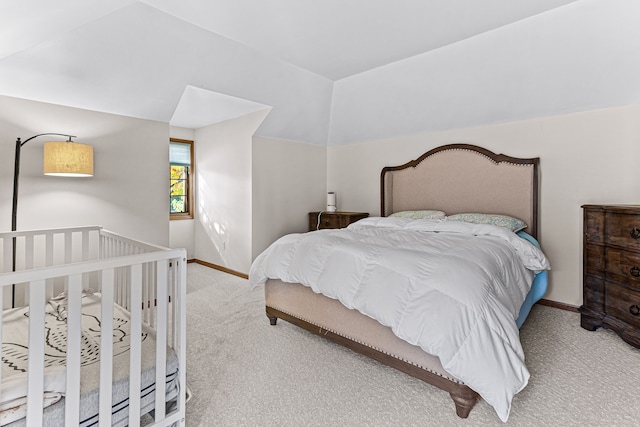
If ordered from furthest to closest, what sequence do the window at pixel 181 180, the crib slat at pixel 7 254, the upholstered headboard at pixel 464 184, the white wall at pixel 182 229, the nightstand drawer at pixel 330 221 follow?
1. the window at pixel 181 180
2. the white wall at pixel 182 229
3. the nightstand drawer at pixel 330 221
4. the upholstered headboard at pixel 464 184
5. the crib slat at pixel 7 254

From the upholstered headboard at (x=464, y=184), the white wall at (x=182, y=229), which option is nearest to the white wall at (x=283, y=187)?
the upholstered headboard at (x=464, y=184)

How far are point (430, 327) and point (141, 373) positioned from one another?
135 centimetres

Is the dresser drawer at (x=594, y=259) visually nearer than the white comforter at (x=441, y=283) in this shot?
No

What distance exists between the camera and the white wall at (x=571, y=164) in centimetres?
286

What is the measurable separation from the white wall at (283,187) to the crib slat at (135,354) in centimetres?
295

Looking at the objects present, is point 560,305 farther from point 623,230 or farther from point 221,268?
point 221,268

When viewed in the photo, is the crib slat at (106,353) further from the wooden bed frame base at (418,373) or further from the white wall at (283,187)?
the white wall at (283,187)

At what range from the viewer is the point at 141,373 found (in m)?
1.38

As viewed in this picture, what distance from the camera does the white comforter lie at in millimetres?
1496

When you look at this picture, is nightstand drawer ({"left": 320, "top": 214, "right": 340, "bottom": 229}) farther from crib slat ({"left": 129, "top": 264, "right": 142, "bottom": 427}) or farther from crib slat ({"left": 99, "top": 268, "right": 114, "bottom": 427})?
crib slat ({"left": 99, "top": 268, "right": 114, "bottom": 427})

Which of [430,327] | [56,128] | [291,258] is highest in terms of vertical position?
[56,128]

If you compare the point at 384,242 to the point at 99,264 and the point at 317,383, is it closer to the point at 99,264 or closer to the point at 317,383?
the point at 317,383

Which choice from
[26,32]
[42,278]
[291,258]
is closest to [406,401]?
[291,258]

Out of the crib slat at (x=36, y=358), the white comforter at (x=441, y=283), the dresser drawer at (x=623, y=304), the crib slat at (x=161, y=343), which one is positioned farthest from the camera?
the dresser drawer at (x=623, y=304)
